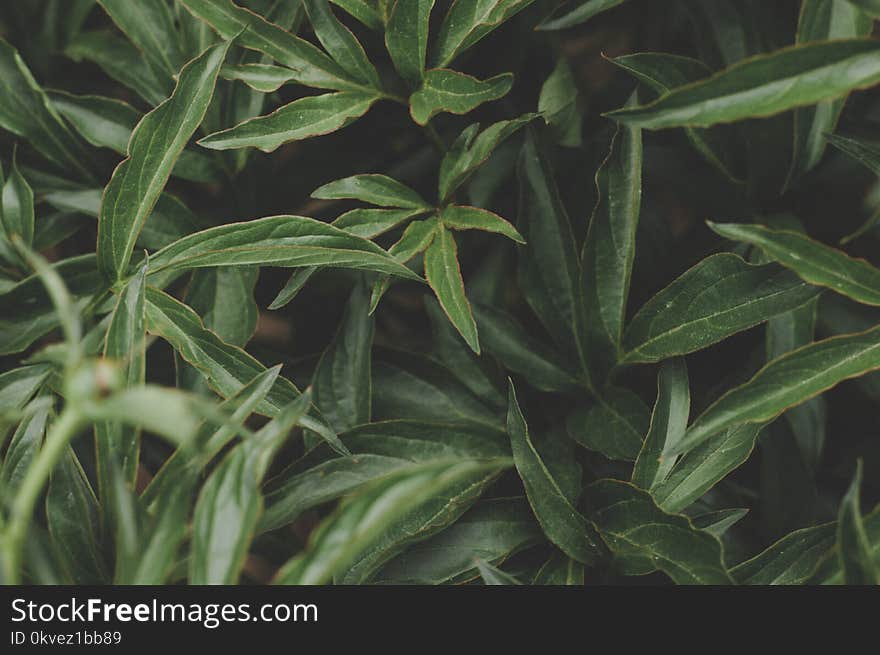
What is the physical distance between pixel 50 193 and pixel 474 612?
55 centimetres

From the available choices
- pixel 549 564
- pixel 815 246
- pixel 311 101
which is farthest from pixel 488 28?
pixel 549 564

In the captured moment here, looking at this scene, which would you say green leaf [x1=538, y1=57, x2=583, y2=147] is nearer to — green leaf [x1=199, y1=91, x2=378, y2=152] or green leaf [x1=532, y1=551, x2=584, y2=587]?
green leaf [x1=199, y1=91, x2=378, y2=152]

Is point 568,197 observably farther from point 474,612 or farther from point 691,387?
point 474,612

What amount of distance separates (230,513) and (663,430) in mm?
320

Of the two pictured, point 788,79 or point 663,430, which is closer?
point 788,79

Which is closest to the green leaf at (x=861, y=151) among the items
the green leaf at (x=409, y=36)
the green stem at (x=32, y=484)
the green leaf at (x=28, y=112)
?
the green leaf at (x=409, y=36)

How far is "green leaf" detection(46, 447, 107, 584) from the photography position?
56cm

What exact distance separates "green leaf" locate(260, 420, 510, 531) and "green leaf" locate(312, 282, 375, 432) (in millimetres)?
39

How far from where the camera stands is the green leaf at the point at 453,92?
603 millimetres

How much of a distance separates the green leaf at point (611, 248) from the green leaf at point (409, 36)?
0.54 ft

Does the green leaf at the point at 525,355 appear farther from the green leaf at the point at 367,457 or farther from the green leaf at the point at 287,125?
the green leaf at the point at 287,125

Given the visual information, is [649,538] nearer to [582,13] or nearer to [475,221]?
[475,221]

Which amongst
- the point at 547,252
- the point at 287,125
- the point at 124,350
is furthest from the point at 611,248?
the point at 124,350

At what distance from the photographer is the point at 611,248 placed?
0.64 metres
